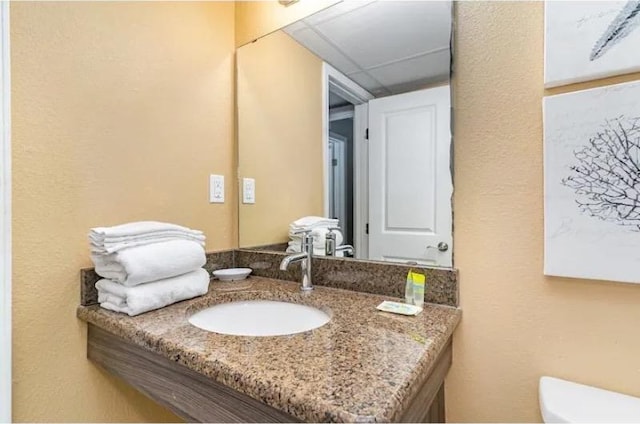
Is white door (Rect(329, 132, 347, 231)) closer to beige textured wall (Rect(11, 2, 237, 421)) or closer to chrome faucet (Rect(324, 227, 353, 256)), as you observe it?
chrome faucet (Rect(324, 227, 353, 256))

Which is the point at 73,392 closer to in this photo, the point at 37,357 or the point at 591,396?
the point at 37,357

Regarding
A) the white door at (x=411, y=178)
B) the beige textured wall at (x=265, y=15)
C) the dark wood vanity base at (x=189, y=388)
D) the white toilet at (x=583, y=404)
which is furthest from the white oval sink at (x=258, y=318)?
the beige textured wall at (x=265, y=15)

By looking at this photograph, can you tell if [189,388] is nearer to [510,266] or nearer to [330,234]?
[330,234]

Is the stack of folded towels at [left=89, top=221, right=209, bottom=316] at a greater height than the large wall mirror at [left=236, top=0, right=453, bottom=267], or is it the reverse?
the large wall mirror at [left=236, top=0, right=453, bottom=267]

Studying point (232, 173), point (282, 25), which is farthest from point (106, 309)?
point (282, 25)

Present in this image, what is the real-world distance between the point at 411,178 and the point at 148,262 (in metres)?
0.79

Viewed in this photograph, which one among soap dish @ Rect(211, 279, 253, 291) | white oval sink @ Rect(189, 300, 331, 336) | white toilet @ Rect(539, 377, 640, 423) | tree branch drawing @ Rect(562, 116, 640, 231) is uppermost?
tree branch drawing @ Rect(562, 116, 640, 231)

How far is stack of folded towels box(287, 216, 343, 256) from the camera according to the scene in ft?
3.82

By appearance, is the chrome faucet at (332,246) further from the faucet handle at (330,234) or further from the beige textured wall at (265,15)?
the beige textured wall at (265,15)

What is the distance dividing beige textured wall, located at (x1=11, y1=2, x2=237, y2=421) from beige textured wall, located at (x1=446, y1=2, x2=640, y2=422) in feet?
3.07

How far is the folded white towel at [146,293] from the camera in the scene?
83 centimetres

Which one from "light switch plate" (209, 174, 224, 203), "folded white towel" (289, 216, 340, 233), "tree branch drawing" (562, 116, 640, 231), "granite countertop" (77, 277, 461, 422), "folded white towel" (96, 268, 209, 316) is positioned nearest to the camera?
"granite countertop" (77, 277, 461, 422)

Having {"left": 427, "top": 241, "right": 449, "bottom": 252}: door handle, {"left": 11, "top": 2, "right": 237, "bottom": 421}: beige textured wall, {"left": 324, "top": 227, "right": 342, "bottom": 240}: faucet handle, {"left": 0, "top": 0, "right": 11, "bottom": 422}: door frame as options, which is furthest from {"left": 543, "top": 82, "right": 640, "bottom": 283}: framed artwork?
{"left": 0, "top": 0, "right": 11, "bottom": 422}: door frame

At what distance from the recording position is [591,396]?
0.70 m
